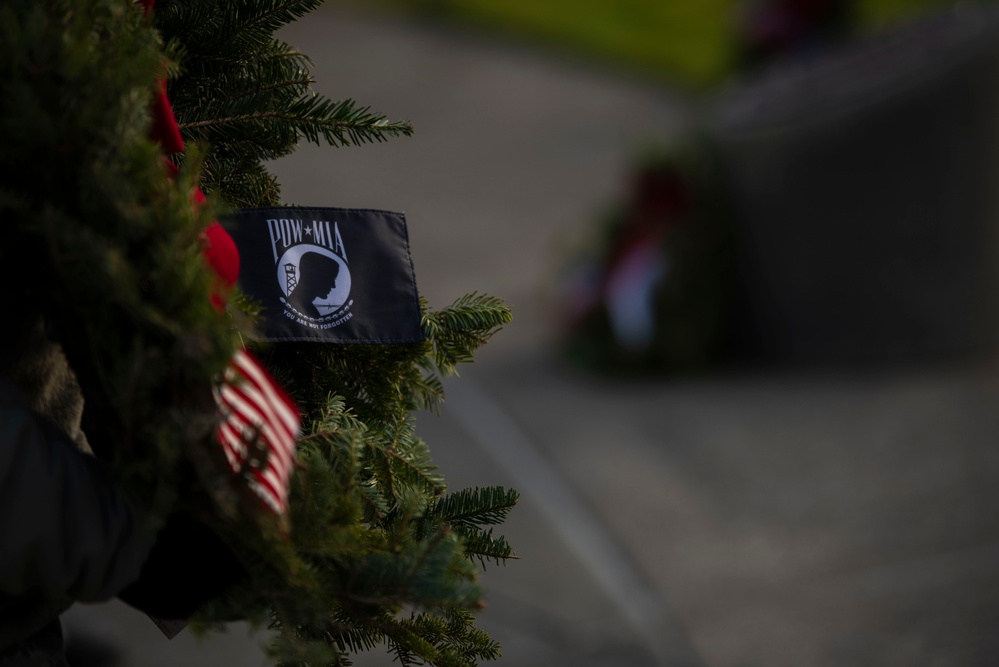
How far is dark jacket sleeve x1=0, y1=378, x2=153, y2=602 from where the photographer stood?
152 cm

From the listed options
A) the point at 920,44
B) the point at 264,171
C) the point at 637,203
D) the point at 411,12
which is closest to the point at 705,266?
the point at 637,203

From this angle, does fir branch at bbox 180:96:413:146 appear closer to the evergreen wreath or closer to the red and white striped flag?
the evergreen wreath

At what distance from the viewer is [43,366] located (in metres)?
1.81

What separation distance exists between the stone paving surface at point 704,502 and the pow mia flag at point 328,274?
2.36 meters

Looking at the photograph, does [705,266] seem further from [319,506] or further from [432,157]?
[319,506]

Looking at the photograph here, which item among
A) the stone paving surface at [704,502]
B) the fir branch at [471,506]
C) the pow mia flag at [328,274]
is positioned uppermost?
the stone paving surface at [704,502]

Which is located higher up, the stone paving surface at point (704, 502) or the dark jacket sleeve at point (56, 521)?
the stone paving surface at point (704, 502)

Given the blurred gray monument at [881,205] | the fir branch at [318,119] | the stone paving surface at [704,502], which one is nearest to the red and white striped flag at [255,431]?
the fir branch at [318,119]

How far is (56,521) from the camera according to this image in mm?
1524

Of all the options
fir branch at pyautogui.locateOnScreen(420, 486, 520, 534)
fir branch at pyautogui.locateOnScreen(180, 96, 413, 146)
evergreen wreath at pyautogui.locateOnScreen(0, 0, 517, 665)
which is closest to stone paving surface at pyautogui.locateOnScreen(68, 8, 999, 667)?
fir branch at pyautogui.locateOnScreen(420, 486, 520, 534)

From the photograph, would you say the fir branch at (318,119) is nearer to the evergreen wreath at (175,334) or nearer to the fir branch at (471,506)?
the evergreen wreath at (175,334)

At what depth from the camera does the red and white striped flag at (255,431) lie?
4.97ft

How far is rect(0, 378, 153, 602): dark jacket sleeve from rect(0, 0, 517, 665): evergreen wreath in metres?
0.06

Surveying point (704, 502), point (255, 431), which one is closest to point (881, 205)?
point (704, 502)
